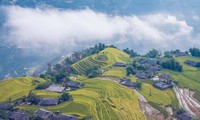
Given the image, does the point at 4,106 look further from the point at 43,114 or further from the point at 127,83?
the point at 127,83

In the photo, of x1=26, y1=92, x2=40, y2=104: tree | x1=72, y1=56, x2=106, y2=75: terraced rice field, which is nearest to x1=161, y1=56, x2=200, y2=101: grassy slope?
x1=72, y1=56, x2=106, y2=75: terraced rice field

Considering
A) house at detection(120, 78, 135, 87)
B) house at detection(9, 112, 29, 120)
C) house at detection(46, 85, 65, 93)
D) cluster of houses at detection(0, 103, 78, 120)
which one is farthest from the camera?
house at detection(120, 78, 135, 87)

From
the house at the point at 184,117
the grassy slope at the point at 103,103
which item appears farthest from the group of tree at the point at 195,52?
the house at the point at 184,117

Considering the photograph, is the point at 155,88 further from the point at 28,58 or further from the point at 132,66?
the point at 28,58

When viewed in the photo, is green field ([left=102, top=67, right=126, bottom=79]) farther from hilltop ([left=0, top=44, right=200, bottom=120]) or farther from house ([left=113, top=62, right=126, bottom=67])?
house ([left=113, top=62, right=126, bottom=67])

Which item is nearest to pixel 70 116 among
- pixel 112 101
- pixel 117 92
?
pixel 112 101

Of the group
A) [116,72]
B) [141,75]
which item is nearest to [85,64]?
[116,72]

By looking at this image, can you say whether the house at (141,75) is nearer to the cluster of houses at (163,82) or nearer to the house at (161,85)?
the cluster of houses at (163,82)
